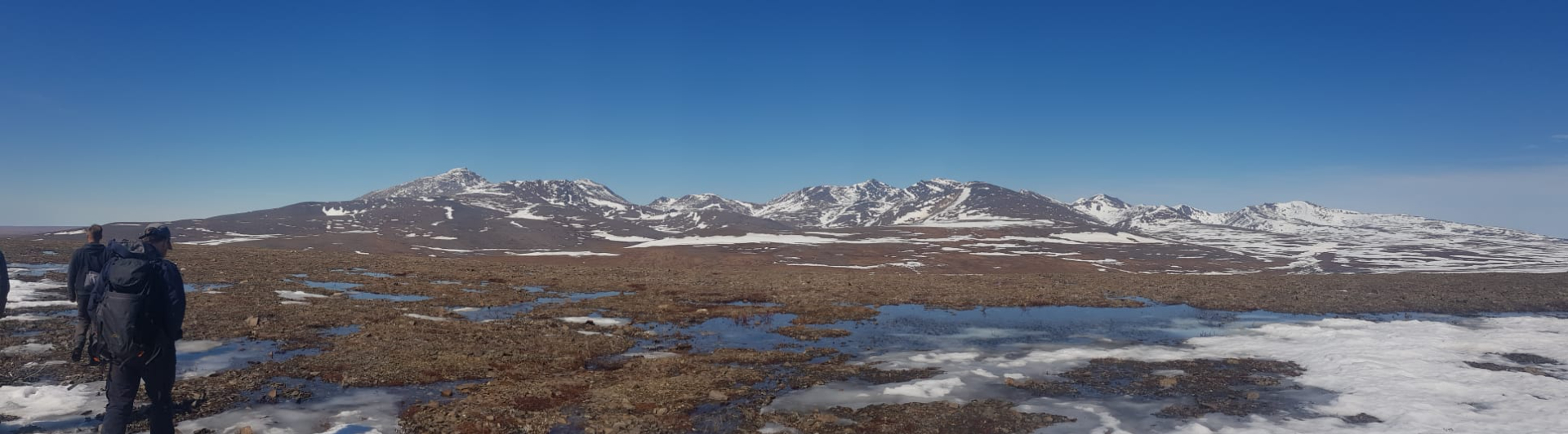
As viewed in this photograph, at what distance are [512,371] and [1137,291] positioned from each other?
3565 centimetres

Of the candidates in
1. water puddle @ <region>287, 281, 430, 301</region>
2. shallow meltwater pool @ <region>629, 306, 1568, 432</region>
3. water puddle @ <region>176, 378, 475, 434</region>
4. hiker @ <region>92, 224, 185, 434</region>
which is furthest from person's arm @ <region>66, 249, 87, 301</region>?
water puddle @ <region>287, 281, 430, 301</region>

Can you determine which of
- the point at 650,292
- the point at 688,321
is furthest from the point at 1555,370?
the point at 650,292

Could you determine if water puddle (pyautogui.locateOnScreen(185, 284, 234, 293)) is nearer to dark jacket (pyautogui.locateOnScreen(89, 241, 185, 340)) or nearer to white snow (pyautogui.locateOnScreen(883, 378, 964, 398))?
dark jacket (pyautogui.locateOnScreen(89, 241, 185, 340))

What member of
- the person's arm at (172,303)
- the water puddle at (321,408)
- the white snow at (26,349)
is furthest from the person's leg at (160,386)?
the white snow at (26,349)

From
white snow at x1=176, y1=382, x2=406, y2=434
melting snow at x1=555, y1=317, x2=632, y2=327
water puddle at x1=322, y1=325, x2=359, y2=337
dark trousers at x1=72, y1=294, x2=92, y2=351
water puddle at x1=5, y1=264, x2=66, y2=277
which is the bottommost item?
white snow at x1=176, y1=382, x2=406, y2=434

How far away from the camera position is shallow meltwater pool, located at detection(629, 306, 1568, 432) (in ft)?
45.5

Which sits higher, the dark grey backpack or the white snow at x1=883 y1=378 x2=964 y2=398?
the dark grey backpack

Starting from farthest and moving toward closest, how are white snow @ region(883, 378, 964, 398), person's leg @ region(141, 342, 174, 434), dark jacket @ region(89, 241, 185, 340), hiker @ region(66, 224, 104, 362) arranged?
white snow @ region(883, 378, 964, 398) < hiker @ region(66, 224, 104, 362) < person's leg @ region(141, 342, 174, 434) < dark jacket @ region(89, 241, 185, 340)

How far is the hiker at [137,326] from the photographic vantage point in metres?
8.95

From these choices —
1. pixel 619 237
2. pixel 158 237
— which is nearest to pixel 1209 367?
pixel 158 237

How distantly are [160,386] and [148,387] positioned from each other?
225 mm

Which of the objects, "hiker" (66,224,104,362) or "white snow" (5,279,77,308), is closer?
"hiker" (66,224,104,362)

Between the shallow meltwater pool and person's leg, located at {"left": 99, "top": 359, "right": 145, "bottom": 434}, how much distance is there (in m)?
9.00

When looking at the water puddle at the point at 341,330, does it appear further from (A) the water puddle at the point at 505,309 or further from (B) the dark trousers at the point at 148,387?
(B) the dark trousers at the point at 148,387
